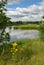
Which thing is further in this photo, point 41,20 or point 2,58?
point 41,20

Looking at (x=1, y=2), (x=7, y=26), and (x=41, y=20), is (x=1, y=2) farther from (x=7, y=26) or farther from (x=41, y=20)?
(x=41, y=20)

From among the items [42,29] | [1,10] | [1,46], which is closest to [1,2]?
[1,10]

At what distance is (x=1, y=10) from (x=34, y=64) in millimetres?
5004

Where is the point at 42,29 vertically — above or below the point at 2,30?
below

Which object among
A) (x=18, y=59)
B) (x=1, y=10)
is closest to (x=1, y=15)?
(x=1, y=10)

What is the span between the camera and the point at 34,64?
6.91 metres

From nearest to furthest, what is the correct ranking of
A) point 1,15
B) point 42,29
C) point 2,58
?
point 2,58
point 1,15
point 42,29

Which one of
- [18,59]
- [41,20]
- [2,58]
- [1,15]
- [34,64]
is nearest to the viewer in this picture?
[34,64]

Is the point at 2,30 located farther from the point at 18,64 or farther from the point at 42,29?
the point at 42,29

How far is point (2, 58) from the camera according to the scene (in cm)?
830

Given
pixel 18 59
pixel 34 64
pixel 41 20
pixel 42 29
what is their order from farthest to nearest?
1. pixel 41 20
2. pixel 42 29
3. pixel 18 59
4. pixel 34 64

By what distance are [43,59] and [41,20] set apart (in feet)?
51.8

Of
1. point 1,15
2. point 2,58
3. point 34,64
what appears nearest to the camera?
point 34,64

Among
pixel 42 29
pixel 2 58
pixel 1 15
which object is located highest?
pixel 1 15
